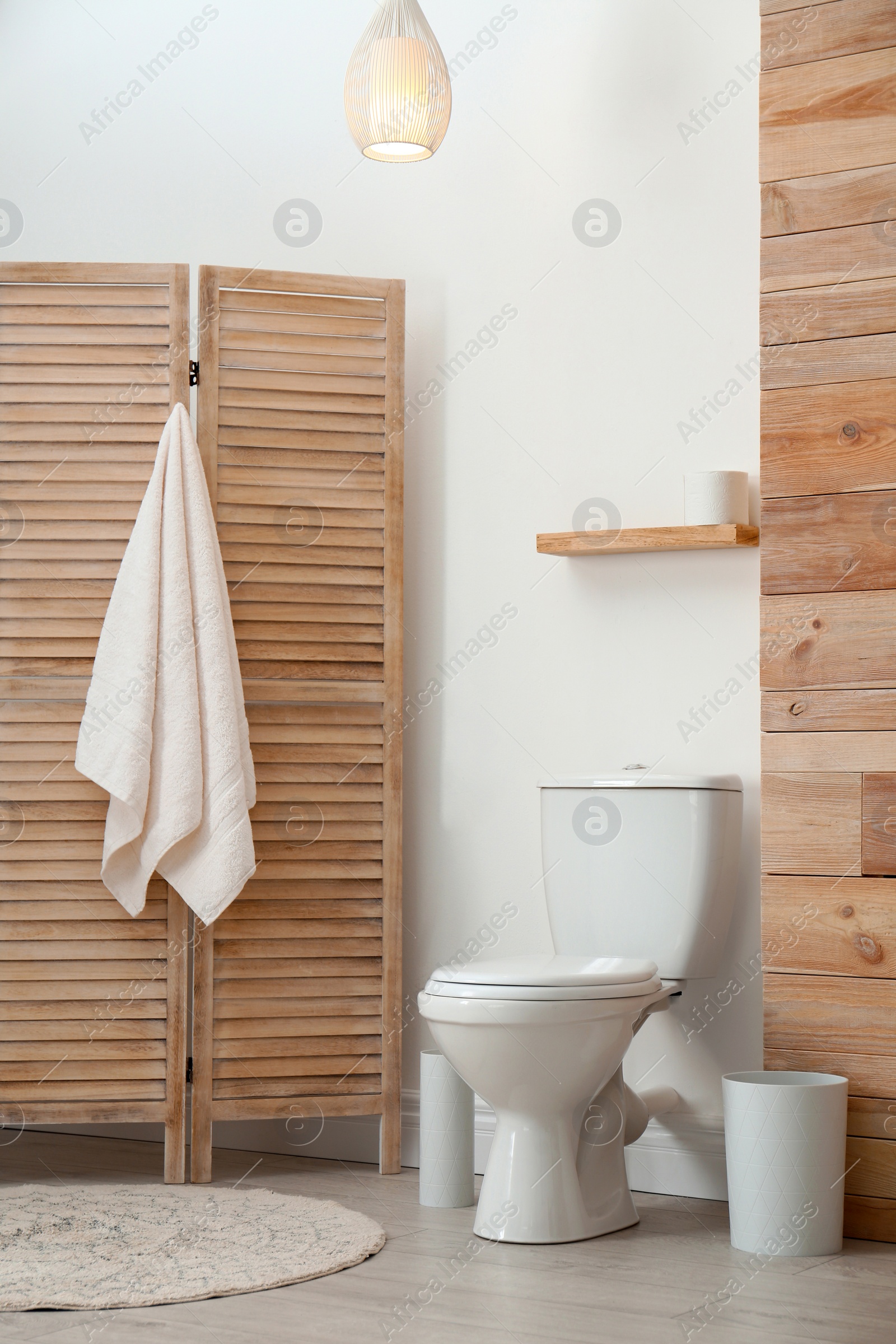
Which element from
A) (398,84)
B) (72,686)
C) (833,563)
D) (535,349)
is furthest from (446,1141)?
(398,84)

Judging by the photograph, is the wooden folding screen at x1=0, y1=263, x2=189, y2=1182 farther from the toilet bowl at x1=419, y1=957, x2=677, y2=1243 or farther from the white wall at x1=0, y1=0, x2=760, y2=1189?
the toilet bowl at x1=419, y1=957, x2=677, y2=1243

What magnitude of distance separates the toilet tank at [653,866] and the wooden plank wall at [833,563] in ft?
0.40

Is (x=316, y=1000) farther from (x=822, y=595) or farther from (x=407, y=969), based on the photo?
(x=822, y=595)

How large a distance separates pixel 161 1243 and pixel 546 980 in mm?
711

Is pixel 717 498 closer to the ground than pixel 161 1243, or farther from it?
farther from it

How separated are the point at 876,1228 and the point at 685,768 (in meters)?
0.82

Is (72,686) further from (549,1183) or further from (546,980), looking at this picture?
(549,1183)

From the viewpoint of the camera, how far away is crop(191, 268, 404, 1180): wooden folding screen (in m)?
2.52

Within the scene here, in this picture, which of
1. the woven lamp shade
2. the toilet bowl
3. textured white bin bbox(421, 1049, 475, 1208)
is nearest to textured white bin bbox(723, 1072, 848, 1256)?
the toilet bowl

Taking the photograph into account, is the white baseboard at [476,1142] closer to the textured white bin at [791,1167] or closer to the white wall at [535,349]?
the white wall at [535,349]

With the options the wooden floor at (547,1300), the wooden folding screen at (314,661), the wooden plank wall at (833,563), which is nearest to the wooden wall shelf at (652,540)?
the wooden plank wall at (833,563)

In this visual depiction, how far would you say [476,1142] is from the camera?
264 centimetres

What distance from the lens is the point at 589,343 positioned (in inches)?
104

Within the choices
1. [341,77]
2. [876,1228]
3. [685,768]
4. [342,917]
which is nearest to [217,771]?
[342,917]
